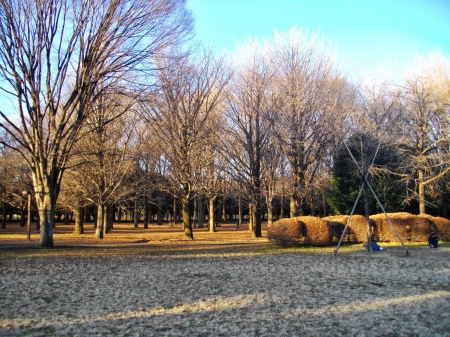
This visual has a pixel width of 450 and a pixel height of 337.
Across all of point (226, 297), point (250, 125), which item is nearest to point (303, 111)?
point (250, 125)

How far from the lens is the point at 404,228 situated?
62.6ft

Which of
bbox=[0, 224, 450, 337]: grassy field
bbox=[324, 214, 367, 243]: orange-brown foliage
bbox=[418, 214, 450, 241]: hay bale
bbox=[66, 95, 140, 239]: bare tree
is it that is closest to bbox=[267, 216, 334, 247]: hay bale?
bbox=[324, 214, 367, 243]: orange-brown foliage

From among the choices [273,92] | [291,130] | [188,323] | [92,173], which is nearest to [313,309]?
[188,323]

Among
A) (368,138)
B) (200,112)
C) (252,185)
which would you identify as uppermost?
(200,112)

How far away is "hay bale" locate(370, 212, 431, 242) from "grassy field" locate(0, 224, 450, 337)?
665 centimetres

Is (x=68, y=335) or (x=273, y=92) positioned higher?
(x=273, y=92)

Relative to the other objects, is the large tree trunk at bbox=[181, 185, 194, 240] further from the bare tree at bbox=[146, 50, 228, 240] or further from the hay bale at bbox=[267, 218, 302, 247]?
the hay bale at bbox=[267, 218, 302, 247]

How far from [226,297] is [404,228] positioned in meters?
14.4

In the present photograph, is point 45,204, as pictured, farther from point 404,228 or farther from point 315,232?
point 404,228

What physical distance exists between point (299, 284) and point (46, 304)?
4.99m

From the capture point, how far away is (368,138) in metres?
23.2

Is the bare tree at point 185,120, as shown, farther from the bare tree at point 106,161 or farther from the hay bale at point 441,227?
the hay bale at point 441,227

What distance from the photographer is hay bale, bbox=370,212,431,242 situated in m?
19.1

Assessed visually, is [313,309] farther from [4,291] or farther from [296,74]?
[296,74]
